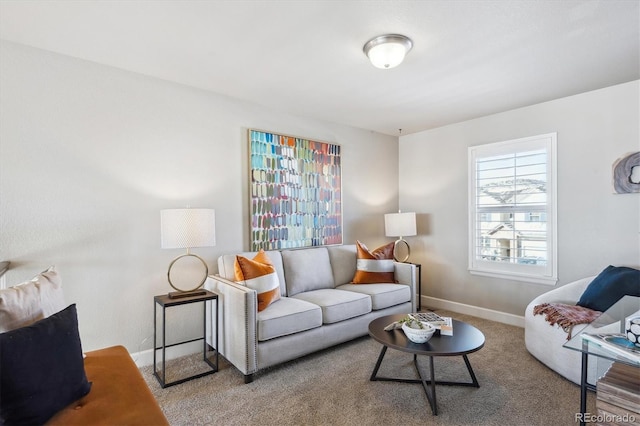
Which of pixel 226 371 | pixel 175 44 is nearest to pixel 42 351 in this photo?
pixel 226 371

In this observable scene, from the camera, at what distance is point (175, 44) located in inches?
92.4

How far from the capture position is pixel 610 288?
2678 mm

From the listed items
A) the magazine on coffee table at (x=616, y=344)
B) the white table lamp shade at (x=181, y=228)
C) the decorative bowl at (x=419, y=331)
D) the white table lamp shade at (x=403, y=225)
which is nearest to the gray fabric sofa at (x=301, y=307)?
the white table lamp shade at (x=181, y=228)

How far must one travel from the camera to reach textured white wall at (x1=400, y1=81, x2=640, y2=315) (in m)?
3.09

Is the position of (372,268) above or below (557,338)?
above

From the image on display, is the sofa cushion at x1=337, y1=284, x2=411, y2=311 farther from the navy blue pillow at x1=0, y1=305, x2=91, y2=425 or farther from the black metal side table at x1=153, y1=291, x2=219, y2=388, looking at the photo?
the navy blue pillow at x1=0, y1=305, x2=91, y2=425

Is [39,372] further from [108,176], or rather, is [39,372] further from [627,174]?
[627,174]

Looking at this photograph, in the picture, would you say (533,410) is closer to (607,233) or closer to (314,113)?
(607,233)

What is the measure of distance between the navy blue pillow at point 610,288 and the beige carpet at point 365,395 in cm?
67

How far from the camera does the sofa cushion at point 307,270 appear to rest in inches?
134

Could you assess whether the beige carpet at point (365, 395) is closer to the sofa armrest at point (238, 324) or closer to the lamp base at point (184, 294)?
the sofa armrest at point (238, 324)

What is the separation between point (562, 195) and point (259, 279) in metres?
3.14

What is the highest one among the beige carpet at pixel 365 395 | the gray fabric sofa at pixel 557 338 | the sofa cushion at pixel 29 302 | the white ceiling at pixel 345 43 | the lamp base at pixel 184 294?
the white ceiling at pixel 345 43

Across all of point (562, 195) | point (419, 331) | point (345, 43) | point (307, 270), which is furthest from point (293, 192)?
point (562, 195)
